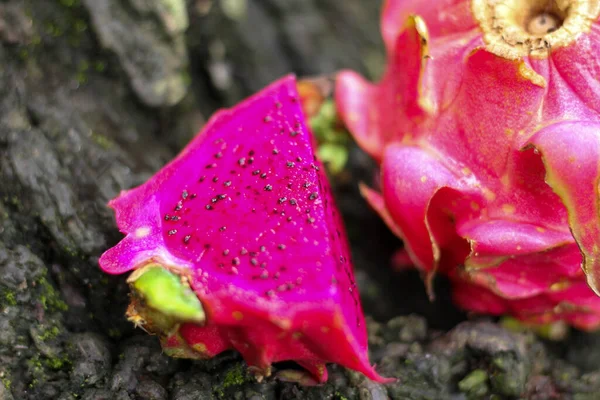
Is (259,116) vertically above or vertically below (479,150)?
above

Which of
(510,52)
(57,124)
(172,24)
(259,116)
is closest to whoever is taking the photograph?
(510,52)

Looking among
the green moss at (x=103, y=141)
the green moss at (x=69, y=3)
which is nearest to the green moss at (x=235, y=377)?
the green moss at (x=103, y=141)

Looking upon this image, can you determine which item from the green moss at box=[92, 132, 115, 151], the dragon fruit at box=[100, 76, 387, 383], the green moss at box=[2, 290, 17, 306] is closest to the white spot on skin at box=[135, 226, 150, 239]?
the dragon fruit at box=[100, 76, 387, 383]

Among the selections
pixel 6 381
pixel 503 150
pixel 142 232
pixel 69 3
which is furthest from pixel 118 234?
pixel 503 150

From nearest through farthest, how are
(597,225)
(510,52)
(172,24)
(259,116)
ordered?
(597,225), (510,52), (259,116), (172,24)

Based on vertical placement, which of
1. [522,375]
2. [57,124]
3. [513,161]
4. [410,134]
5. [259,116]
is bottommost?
[522,375]

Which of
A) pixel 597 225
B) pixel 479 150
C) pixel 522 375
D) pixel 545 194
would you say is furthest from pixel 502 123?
pixel 522 375

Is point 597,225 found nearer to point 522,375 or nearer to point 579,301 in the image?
point 579,301

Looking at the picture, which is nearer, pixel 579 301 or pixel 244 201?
pixel 244 201
